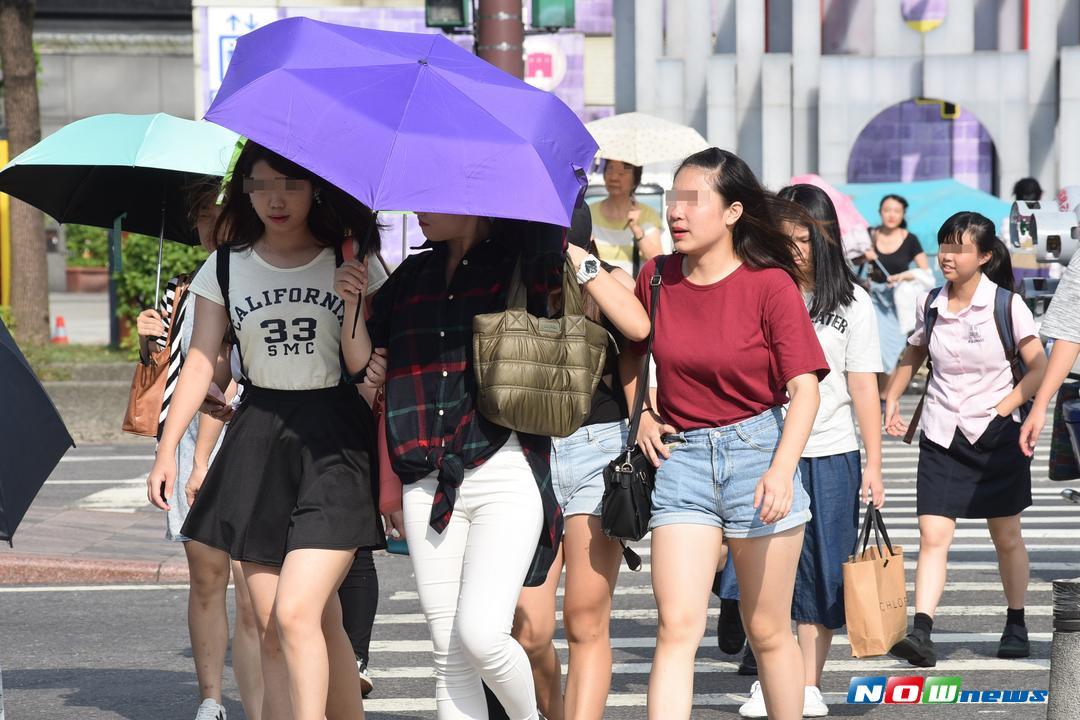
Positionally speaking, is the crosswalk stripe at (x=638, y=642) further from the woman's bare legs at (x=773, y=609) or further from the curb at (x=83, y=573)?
the woman's bare legs at (x=773, y=609)

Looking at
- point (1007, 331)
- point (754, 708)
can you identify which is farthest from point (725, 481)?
point (1007, 331)

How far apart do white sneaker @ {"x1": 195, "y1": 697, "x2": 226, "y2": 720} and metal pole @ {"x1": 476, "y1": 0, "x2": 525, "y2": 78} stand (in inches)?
221

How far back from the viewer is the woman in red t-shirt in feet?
14.6

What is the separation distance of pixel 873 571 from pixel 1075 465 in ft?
4.17

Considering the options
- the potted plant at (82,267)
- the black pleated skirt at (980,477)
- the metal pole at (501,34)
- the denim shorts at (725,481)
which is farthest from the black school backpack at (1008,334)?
the potted plant at (82,267)

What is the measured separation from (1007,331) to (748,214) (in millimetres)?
2335

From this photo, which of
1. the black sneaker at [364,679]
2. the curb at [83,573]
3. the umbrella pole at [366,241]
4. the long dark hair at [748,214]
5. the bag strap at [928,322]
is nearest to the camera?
the umbrella pole at [366,241]

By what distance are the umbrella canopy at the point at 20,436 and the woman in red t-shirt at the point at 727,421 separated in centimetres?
172

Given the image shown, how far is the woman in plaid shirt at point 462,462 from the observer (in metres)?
4.25

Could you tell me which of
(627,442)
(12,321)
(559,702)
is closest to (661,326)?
(627,442)

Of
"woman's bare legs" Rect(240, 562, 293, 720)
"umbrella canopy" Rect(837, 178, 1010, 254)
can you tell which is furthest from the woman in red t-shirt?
"umbrella canopy" Rect(837, 178, 1010, 254)

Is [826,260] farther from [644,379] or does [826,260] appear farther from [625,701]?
[625,701]

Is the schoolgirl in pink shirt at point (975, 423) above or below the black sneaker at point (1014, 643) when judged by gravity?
above

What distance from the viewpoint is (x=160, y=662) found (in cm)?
669
